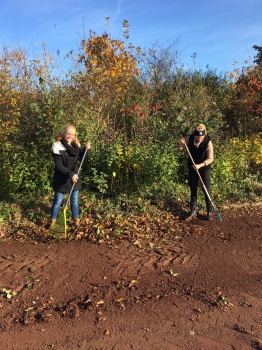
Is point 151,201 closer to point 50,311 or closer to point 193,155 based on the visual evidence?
point 193,155

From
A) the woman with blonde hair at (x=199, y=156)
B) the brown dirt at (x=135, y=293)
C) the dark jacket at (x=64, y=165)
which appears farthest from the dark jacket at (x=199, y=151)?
the dark jacket at (x=64, y=165)

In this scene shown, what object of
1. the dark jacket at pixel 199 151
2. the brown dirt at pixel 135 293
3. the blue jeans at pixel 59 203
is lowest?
the brown dirt at pixel 135 293

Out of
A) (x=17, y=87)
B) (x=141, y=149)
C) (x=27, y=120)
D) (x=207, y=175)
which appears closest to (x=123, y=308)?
(x=207, y=175)

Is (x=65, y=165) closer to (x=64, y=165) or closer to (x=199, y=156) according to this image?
(x=64, y=165)

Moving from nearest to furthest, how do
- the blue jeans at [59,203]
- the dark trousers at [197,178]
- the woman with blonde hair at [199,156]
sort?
the blue jeans at [59,203]
the woman with blonde hair at [199,156]
the dark trousers at [197,178]

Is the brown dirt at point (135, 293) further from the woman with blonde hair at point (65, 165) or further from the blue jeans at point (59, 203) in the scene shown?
the woman with blonde hair at point (65, 165)

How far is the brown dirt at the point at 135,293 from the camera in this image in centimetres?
282

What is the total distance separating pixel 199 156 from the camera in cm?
568

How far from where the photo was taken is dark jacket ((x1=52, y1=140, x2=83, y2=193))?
503cm

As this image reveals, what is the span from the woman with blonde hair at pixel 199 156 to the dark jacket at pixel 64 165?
6.33 feet

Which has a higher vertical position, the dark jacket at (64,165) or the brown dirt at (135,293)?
the dark jacket at (64,165)

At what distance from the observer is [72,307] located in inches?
128

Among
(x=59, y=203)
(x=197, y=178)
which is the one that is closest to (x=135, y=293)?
(x=59, y=203)

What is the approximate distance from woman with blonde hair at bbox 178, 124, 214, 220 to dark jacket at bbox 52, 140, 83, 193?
1.93m
